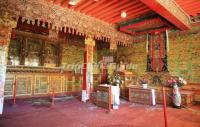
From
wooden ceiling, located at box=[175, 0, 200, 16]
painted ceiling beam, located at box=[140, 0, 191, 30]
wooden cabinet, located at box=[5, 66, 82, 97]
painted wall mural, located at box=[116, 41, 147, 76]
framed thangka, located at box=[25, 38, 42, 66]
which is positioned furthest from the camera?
framed thangka, located at box=[25, 38, 42, 66]

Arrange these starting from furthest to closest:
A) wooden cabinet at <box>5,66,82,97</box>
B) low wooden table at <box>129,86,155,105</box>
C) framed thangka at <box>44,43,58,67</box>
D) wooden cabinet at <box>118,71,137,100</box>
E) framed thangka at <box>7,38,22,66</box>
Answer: framed thangka at <box>44,43,58,67</box>, framed thangka at <box>7,38,22,66</box>, wooden cabinet at <box>118,71,137,100</box>, wooden cabinet at <box>5,66,82,97</box>, low wooden table at <box>129,86,155,105</box>

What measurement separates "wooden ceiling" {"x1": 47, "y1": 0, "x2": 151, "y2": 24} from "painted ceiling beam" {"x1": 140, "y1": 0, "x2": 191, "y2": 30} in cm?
69

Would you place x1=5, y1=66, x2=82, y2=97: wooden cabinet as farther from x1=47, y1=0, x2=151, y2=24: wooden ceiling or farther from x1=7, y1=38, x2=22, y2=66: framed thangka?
x1=47, y1=0, x2=151, y2=24: wooden ceiling

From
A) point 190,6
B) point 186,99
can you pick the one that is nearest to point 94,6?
point 190,6

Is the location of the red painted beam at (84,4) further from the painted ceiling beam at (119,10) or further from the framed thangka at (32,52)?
the framed thangka at (32,52)

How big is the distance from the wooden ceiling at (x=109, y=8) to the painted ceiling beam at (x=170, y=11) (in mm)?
687

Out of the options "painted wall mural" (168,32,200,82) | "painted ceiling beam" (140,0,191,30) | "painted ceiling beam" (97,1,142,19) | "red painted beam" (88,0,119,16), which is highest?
"red painted beam" (88,0,119,16)

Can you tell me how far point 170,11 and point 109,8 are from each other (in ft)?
6.25

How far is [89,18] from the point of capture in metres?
5.71

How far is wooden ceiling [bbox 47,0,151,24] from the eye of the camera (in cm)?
468

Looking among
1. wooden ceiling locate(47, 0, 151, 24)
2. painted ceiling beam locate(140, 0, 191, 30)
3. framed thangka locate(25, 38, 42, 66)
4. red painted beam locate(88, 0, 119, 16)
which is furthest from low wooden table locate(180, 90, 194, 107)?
framed thangka locate(25, 38, 42, 66)

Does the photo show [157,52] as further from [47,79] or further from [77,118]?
[47,79]

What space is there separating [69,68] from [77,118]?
17.5ft

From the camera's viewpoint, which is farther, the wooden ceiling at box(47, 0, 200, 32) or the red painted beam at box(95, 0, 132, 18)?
the red painted beam at box(95, 0, 132, 18)
